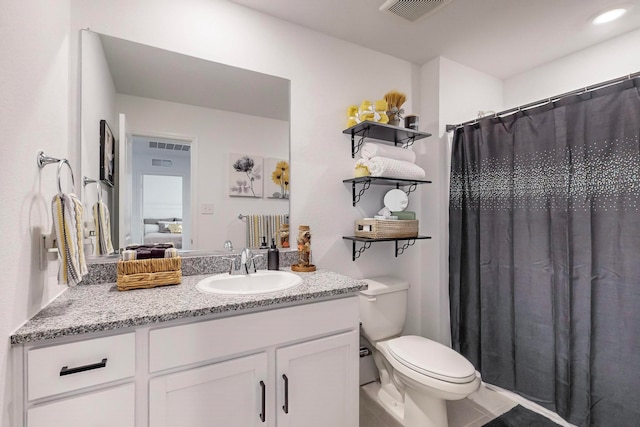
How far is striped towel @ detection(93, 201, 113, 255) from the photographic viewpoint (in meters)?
1.34

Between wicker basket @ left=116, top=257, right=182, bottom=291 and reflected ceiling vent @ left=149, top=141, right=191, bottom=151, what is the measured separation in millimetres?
575

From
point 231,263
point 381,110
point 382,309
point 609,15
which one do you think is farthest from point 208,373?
point 609,15

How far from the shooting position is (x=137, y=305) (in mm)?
1012

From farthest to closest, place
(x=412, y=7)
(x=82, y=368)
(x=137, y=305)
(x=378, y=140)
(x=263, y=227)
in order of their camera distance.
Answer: (x=378, y=140) → (x=263, y=227) → (x=412, y=7) → (x=137, y=305) → (x=82, y=368)

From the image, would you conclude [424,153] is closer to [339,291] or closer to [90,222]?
[339,291]

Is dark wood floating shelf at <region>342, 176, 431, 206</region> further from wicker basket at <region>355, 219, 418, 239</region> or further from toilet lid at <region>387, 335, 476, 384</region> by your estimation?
toilet lid at <region>387, 335, 476, 384</region>

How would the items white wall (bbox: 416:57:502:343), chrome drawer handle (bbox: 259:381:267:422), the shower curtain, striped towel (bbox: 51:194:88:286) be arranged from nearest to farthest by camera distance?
striped towel (bbox: 51:194:88:286), chrome drawer handle (bbox: 259:381:267:422), the shower curtain, white wall (bbox: 416:57:502:343)

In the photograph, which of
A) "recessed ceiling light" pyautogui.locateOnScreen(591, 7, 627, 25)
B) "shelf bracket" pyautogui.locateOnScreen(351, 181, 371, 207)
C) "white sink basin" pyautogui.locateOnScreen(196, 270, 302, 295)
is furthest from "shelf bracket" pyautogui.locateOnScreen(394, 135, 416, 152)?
"white sink basin" pyautogui.locateOnScreen(196, 270, 302, 295)

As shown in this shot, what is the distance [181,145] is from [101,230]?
0.55m

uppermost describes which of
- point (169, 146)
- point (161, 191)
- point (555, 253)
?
point (169, 146)

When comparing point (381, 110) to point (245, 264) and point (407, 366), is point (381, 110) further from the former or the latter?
point (407, 366)

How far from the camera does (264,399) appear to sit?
1.11m

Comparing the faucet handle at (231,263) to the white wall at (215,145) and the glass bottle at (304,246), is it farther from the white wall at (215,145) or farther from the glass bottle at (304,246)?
the glass bottle at (304,246)

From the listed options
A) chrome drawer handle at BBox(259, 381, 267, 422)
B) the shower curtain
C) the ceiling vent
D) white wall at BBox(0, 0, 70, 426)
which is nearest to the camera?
white wall at BBox(0, 0, 70, 426)
